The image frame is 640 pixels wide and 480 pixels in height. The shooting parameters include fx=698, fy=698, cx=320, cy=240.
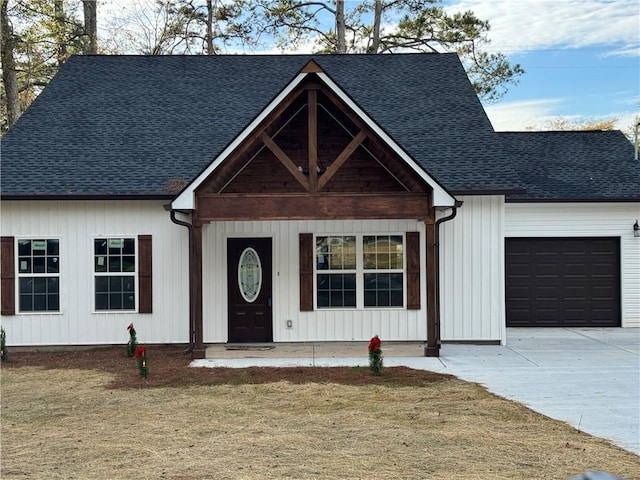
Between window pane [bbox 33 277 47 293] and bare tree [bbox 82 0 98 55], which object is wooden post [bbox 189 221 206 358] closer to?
window pane [bbox 33 277 47 293]

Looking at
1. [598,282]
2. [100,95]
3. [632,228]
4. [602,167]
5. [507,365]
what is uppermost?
[100,95]

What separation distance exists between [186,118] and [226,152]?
4607 millimetres

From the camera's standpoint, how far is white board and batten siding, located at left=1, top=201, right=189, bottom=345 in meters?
13.6

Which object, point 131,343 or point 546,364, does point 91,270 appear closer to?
point 131,343

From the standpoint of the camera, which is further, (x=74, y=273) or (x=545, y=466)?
(x=74, y=273)

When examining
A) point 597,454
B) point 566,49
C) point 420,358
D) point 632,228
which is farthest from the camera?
point 566,49

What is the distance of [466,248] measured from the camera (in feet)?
45.3

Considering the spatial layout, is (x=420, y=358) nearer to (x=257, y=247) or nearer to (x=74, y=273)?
(x=257, y=247)

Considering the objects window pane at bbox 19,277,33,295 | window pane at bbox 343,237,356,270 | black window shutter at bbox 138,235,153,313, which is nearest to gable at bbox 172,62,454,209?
window pane at bbox 343,237,356,270

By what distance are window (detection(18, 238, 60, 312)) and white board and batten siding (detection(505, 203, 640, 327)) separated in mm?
9829

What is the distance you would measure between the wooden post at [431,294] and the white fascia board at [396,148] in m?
0.50

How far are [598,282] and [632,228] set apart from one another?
4.78 ft

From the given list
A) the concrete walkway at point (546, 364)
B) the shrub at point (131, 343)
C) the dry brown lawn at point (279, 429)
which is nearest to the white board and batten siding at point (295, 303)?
the concrete walkway at point (546, 364)

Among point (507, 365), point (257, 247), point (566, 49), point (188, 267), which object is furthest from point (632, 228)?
point (566, 49)
